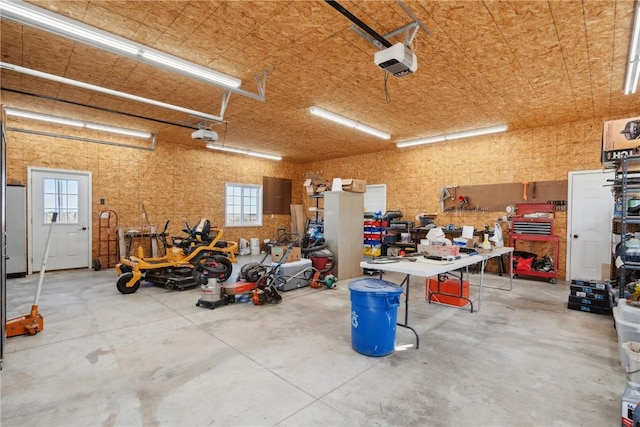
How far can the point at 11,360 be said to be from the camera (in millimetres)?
2838

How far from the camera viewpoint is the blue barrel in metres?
2.84

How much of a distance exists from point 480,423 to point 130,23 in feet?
15.7

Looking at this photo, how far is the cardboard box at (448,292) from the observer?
4.63m

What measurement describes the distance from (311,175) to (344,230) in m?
2.13

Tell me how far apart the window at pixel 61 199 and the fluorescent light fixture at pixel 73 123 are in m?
1.34

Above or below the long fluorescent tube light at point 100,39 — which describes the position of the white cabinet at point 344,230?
below

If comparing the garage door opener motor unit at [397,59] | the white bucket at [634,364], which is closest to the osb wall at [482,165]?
the white bucket at [634,364]

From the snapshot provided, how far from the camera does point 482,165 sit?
24.4ft

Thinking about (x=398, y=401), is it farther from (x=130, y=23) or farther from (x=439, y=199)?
(x=439, y=199)

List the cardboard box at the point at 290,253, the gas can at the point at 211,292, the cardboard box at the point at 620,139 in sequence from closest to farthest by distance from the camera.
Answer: the cardboard box at the point at 620,139 → the gas can at the point at 211,292 → the cardboard box at the point at 290,253

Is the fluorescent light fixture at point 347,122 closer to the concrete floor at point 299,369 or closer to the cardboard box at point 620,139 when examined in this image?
the concrete floor at point 299,369

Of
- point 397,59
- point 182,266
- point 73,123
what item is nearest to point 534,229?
point 397,59

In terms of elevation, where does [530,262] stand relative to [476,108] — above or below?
below

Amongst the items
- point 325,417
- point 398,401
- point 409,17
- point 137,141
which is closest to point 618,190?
point 409,17
